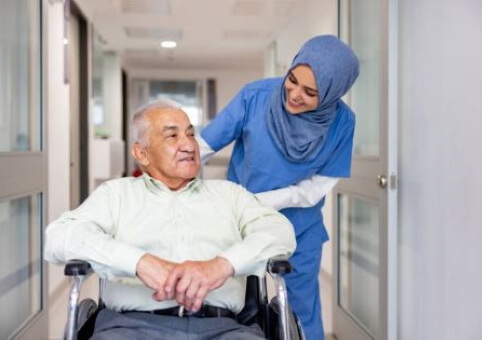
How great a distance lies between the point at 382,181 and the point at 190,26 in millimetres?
4100

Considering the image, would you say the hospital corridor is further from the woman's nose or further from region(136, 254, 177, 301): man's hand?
region(136, 254, 177, 301): man's hand

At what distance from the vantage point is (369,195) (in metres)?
2.30

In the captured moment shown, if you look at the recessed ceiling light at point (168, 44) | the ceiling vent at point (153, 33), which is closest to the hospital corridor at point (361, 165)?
the ceiling vent at point (153, 33)

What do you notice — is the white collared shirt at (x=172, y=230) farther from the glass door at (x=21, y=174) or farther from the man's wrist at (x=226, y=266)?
the glass door at (x=21, y=174)

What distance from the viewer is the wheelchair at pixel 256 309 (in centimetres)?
115

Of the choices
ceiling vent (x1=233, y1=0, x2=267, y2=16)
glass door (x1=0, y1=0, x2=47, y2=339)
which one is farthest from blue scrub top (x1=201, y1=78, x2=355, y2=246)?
ceiling vent (x1=233, y1=0, x2=267, y2=16)

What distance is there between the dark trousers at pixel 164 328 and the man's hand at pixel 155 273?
11 centimetres

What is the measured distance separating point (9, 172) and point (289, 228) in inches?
49.1

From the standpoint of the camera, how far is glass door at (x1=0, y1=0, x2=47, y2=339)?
2154 mm

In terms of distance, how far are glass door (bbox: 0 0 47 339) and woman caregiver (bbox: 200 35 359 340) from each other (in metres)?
0.93
